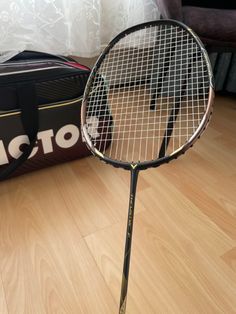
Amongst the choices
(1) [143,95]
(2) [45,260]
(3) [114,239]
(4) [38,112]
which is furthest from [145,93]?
(2) [45,260]

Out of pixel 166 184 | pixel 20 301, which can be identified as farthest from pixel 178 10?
pixel 20 301

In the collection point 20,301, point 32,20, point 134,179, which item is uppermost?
point 32,20

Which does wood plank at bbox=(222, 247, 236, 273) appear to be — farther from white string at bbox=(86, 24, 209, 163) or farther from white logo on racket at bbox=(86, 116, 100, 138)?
white logo on racket at bbox=(86, 116, 100, 138)

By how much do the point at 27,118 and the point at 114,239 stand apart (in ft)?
1.46

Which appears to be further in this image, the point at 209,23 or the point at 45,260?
the point at 209,23

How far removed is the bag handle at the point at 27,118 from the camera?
2.49 feet

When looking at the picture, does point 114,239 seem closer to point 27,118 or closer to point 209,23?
point 27,118

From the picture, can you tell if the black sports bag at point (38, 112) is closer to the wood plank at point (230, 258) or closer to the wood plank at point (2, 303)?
the wood plank at point (2, 303)

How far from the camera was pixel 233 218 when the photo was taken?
0.76m

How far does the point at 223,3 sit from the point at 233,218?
102 cm

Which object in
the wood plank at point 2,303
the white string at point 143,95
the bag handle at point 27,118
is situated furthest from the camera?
the white string at point 143,95

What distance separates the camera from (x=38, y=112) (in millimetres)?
796

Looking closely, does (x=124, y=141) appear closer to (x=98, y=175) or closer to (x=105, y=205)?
(x=98, y=175)

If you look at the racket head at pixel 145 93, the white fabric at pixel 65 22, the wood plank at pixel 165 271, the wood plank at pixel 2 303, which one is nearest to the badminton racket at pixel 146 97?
the racket head at pixel 145 93
